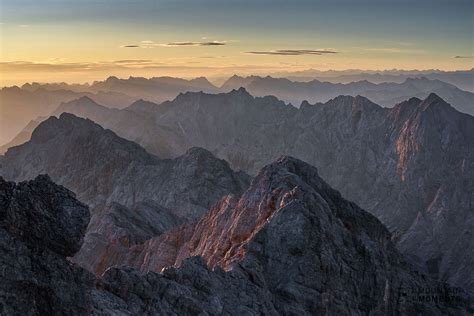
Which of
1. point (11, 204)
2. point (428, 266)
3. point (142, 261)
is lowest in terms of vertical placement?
point (428, 266)

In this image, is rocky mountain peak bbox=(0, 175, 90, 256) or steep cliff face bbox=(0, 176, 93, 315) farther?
rocky mountain peak bbox=(0, 175, 90, 256)

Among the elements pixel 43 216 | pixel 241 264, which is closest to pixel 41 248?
pixel 43 216

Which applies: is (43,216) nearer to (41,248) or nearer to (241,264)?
(41,248)

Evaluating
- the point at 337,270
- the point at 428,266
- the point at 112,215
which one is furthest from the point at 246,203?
the point at 428,266

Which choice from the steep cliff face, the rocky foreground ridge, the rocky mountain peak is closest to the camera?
the steep cliff face

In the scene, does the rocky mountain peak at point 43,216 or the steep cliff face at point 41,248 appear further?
the rocky mountain peak at point 43,216

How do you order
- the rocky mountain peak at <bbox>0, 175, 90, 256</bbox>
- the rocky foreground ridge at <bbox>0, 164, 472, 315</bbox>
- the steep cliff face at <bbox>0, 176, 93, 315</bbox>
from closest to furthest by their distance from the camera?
the steep cliff face at <bbox>0, 176, 93, 315</bbox> → the rocky foreground ridge at <bbox>0, 164, 472, 315</bbox> → the rocky mountain peak at <bbox>0, 175, 90, 256</bbox>

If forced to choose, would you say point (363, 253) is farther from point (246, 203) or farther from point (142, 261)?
point (142, 261)

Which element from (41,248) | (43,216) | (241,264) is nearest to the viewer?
(41,248)
